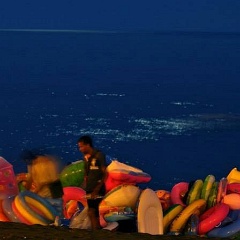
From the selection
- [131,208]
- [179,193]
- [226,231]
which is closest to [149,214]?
[131,208]

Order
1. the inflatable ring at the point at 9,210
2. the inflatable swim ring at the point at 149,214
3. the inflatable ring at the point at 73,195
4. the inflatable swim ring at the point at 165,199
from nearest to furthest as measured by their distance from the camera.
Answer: the inflatable swim ring at the point at 149,214 < the inflatable ring at the point at 9,210 < the inflatable ring at the point at 73,195 < the inflatable swim ring at the point at 165,199

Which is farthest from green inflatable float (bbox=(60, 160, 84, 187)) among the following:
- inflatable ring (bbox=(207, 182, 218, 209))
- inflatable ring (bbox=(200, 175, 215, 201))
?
inflatable ring (bbox=(207, 182, 218, 209))

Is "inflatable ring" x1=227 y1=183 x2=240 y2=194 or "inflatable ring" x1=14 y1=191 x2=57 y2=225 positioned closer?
"inflatable ring" x1=14 y1=191 x2=57 y2=225

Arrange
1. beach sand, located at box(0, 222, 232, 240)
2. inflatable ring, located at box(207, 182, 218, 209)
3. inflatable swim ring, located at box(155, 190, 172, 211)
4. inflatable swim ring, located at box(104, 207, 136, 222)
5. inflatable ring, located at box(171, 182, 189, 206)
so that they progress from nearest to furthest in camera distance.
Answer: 1. beach sand, located at box(0, 222, 232, 240)
2. inflatable swim ring, located at box(104, 207, 136, 222)
3. inflatable ring, located at box(207, 182, 218, 209)
4. inflatable swim ring, located at box(155, 190, 172, 211)
5. inflatable ring, located at box(171, 182, 189, 206)

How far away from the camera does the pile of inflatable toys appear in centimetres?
1056

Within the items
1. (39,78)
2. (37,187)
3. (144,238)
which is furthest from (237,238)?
(39,78)

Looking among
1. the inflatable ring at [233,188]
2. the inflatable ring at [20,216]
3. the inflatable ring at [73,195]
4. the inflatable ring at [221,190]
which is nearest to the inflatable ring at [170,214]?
A: the inflatable ring at [221,190]

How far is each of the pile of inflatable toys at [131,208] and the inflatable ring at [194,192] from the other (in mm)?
16

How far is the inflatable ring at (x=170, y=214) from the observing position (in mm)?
10969

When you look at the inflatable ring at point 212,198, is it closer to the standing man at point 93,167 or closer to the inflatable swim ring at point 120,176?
the inflatable swim ring at point 120,176

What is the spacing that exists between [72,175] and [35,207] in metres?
1.29

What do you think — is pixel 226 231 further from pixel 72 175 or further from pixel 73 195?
pixel 72 175

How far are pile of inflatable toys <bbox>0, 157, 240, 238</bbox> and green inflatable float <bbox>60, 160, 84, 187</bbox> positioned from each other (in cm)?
2

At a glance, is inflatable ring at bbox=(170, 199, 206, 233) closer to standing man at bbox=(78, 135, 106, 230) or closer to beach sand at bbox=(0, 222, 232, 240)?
beach sand at bbox=(0, 222, 232, 240)
